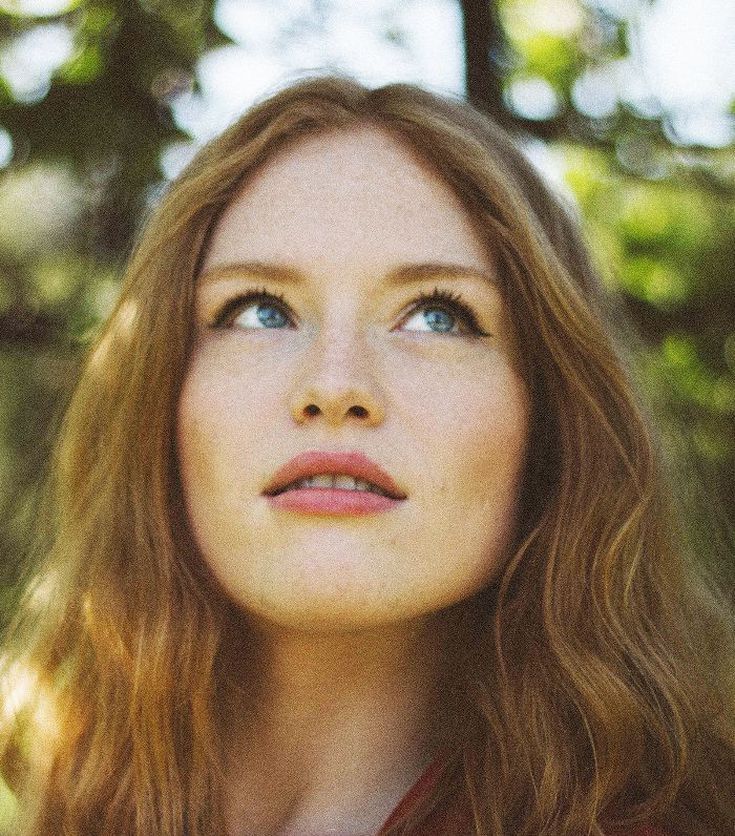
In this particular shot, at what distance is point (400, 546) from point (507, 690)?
10.4 inches

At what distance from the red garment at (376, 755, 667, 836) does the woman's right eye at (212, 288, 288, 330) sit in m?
0.63

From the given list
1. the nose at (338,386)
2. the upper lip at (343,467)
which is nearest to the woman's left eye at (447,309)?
the nose at (338,386)

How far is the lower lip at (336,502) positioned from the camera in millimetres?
1444

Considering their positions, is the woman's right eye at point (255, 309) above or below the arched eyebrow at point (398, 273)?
below

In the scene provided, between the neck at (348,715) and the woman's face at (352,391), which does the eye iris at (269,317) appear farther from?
the neck at (348,715)

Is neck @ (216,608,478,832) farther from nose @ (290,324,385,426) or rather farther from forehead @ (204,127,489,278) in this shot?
forehead @ (204,127,489,278)

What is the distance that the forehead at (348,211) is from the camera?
1.53m

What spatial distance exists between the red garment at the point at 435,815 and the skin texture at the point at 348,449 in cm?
6

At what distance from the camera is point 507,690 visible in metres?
1.55

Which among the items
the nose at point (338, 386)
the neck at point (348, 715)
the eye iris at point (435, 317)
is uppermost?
the eye iris at point (435, 317)

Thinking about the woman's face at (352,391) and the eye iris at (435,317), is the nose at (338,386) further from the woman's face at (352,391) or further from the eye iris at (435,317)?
the eye iris at (435,317)

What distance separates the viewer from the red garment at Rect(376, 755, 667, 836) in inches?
57.2

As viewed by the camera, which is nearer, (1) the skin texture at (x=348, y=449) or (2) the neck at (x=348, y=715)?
(1) the skin texture at (x=348, y=449)

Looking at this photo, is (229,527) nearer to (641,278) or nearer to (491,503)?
(491,503)
